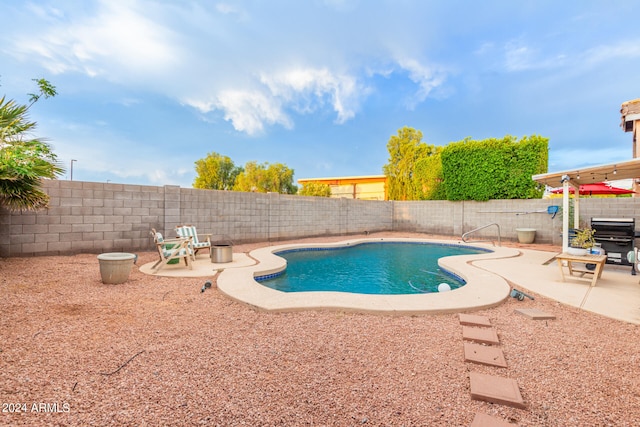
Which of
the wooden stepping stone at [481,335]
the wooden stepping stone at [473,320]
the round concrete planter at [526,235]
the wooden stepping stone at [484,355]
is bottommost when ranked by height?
the wooden stepping stone at [484,355]

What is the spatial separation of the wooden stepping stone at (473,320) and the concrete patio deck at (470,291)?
9.2 inches

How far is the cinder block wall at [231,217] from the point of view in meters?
6.36

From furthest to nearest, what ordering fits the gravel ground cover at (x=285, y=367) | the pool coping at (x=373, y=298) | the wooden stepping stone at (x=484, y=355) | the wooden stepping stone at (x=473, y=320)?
1. the pool coping at (x=373, y=298)
2. the wooden stepping stone at (x=473, y=320)
3. the wooden stepping stone at (x=484, y=355)
4. the gravel ground cover at (x=285, y=367)

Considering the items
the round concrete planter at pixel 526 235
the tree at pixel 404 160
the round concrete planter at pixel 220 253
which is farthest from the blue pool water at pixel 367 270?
the tree at pixel 404 160

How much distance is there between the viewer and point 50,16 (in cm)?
635

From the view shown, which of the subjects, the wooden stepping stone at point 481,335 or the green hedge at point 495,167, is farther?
the green hedge at point 495,167

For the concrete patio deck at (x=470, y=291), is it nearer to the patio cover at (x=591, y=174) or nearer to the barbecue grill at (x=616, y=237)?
the barbecue grill at (x=616, y=237)

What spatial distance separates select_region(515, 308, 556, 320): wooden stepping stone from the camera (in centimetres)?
335

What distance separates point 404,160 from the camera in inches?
739

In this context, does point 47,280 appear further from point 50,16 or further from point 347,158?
point 347,158

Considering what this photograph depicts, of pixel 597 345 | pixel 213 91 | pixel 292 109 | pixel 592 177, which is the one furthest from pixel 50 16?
pixel 292 109

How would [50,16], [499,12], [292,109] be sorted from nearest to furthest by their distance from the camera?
[50,16] → [499,12] → [292,109]

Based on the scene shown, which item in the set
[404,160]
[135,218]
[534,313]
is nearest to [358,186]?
[404,160]

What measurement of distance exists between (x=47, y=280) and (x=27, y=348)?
2.71m
